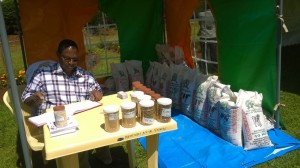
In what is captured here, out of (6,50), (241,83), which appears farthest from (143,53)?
(6,50)

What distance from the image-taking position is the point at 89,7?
4941 mm

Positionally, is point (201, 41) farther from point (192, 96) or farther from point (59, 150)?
point (59, 150)

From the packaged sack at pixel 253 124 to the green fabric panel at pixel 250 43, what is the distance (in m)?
0.41

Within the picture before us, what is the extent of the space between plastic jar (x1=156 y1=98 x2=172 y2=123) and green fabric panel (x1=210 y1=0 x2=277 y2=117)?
2003 millimetres

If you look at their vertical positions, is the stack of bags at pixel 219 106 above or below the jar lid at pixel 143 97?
below

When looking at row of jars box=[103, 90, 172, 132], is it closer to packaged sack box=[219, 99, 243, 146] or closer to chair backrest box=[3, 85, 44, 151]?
chair backrest box=[3, 85, 44, 151]

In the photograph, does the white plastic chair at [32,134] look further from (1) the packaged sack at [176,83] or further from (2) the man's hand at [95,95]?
(1) the packaged sack at [176,83]

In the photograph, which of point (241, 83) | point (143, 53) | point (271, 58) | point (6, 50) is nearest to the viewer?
point (6, 50)

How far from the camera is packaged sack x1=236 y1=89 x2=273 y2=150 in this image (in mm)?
3311

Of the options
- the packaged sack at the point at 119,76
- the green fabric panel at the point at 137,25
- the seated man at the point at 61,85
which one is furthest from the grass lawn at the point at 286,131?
the green fabric panel at the point at 137,25

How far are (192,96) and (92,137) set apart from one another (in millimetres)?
2452

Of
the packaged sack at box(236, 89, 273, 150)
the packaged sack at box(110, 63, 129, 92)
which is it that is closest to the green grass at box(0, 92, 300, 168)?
the packaged sack at box(236, 89, 273, 150)

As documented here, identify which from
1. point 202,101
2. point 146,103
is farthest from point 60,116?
point 202,101

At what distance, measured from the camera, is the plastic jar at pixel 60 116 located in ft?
6.45
